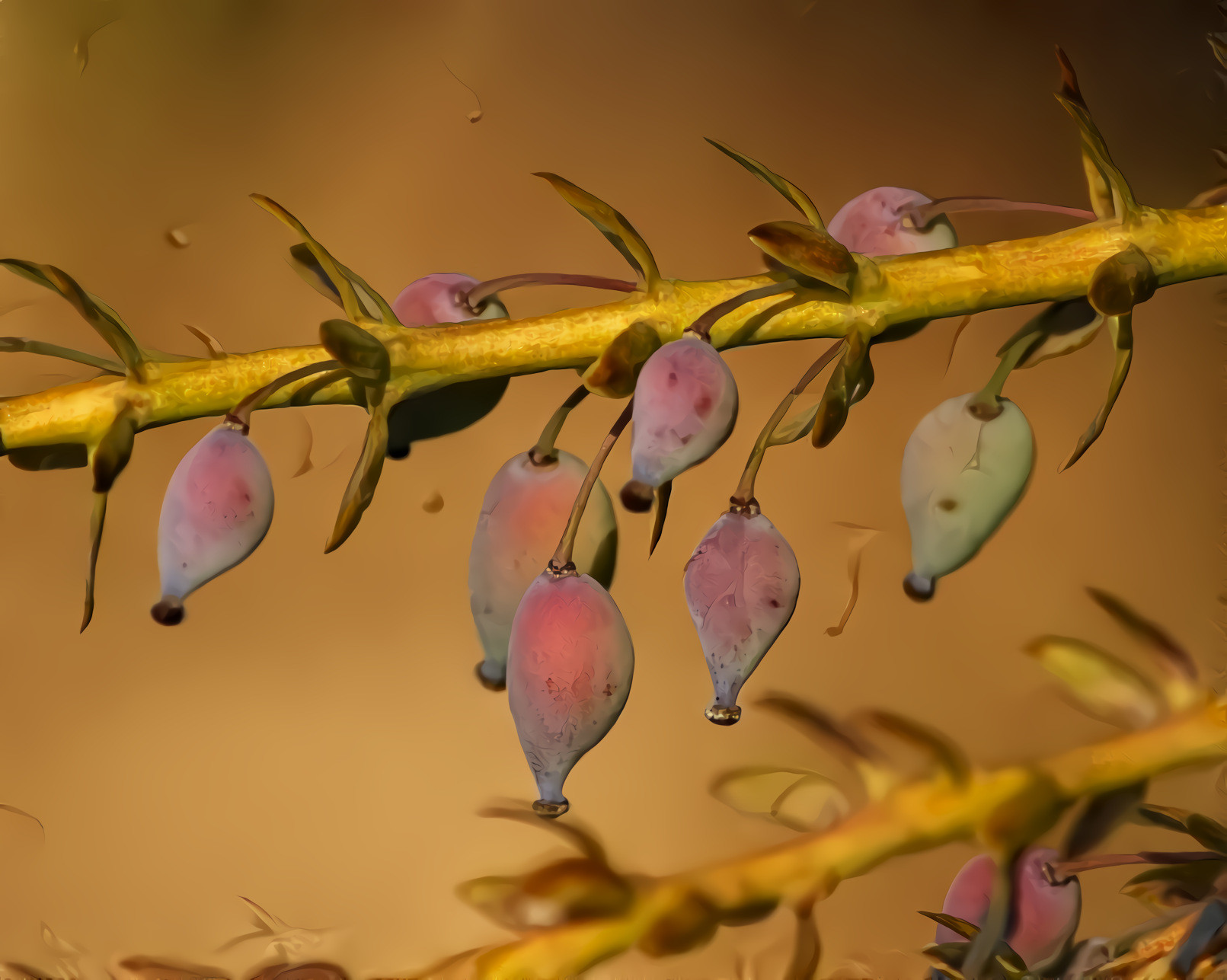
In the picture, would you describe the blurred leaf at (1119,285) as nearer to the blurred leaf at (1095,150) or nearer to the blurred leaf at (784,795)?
the blurred leaf at (1095,150)

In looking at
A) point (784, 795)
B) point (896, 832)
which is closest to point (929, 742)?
point (896, 832)

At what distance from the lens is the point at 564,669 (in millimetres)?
175

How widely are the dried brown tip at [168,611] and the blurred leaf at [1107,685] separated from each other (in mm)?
296

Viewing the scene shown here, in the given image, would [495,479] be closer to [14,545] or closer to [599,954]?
[599,954]

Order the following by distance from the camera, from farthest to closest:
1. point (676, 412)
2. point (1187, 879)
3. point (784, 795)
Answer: point (784, 795), point (1187, 879), point (676, 412)

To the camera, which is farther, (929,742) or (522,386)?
(522,386)

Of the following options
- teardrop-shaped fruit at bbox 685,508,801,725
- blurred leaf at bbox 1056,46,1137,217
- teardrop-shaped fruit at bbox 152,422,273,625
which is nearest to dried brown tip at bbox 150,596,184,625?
teardrop-shaped fruit at bbox 152,422,273,625

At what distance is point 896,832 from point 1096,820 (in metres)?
0.06

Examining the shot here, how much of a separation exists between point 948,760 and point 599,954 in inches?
4.8

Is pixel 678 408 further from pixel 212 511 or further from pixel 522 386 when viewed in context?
pixel 522 386

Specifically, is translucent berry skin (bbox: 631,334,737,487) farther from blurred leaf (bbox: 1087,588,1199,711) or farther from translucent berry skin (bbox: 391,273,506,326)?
blurred leaf (bbox: 1087,588,1199,711)

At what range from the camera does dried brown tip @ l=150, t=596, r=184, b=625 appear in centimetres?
18

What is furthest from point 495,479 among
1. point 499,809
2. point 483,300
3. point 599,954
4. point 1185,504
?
point 1185,504

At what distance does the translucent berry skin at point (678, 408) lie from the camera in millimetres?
165
